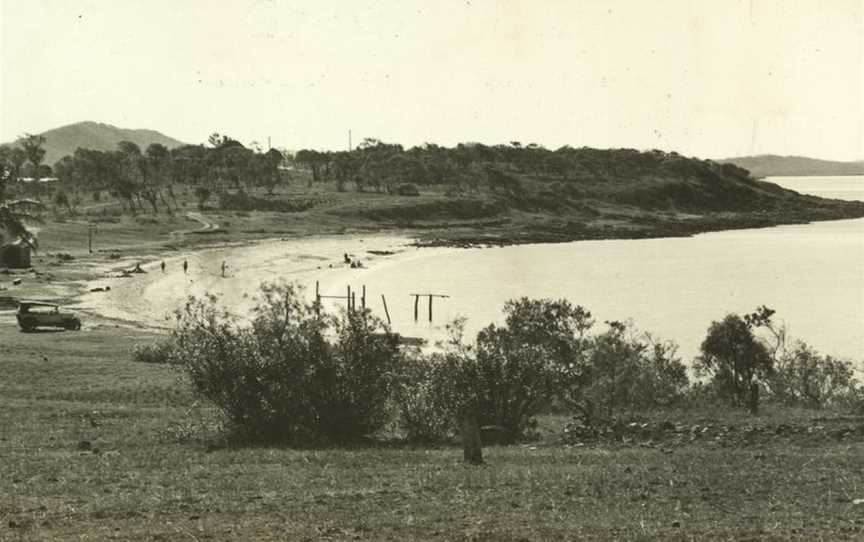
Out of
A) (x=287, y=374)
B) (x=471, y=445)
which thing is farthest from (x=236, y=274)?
(x=471, y=445)

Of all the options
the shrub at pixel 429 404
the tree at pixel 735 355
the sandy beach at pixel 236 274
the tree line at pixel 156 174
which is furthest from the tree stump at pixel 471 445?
the tree line at pixel 156 174

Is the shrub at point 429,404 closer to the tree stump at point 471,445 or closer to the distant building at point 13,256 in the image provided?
the tree stump at point 471,445

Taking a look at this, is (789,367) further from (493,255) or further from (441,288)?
(493,255)

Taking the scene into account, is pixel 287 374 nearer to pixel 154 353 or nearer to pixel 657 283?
pixel 154 353

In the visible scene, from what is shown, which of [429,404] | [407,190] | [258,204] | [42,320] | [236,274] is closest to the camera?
[429,404]

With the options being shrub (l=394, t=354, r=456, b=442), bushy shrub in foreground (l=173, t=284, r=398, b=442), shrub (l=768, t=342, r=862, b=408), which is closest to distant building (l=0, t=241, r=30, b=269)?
bushy shrub in foreground (l=173, t=284, r=398, b=442)

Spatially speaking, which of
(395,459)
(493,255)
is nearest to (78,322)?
(395,459)
